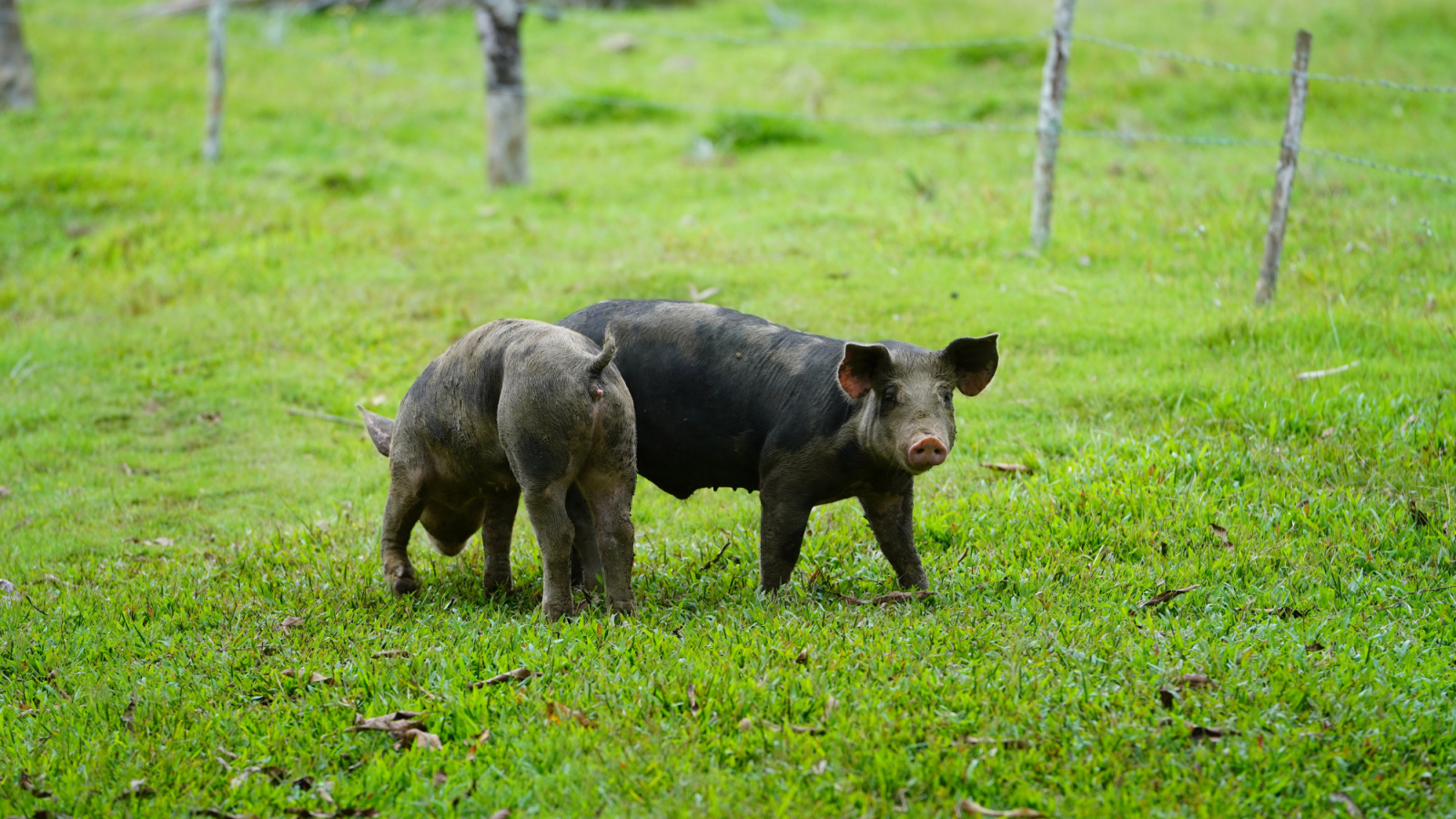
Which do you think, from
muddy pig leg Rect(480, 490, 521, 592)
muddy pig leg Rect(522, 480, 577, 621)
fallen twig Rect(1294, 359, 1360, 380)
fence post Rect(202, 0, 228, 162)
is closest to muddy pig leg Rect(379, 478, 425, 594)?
muddy pig leg Rect(480, 490, 521, 592)

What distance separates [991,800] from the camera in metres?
3.99

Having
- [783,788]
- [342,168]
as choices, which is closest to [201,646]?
[783,788]

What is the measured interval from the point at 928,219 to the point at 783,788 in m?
9.07

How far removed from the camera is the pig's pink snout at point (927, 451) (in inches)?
189

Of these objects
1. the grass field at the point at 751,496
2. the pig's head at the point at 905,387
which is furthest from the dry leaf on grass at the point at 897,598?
the pig's head at the point at 905,387

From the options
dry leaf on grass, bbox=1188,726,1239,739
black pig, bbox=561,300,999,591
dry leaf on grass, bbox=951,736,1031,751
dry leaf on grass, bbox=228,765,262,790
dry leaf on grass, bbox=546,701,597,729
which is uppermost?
black pig, bbox=561,300,999,591

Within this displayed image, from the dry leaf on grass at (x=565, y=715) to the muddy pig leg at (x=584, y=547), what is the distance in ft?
4.62

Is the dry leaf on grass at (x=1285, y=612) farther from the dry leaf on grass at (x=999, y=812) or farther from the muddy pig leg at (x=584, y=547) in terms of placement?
the muddy pig leg at (x=584, y=547)

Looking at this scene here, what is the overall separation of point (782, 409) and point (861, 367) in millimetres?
528

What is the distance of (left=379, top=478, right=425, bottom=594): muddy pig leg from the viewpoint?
609 cm

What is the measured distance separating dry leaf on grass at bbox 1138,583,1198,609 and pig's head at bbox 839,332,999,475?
1206mm

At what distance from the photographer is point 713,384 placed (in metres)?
5.71

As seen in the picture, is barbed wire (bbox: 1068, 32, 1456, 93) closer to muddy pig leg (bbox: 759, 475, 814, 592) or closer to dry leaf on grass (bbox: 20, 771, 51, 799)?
muddy pig leg (bbox: 759, 475, 814, 592)

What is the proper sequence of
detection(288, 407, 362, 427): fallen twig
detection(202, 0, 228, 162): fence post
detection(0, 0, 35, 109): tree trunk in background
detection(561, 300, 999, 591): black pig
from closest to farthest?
1. detection(561, 300, 999, 591): black pig
2. detection(288, 407, 362, 427): fallen twig
3. detection(202, 0, 228, 162): fence post
4. detection(0, 0, 35, 109): tree trunk in background
